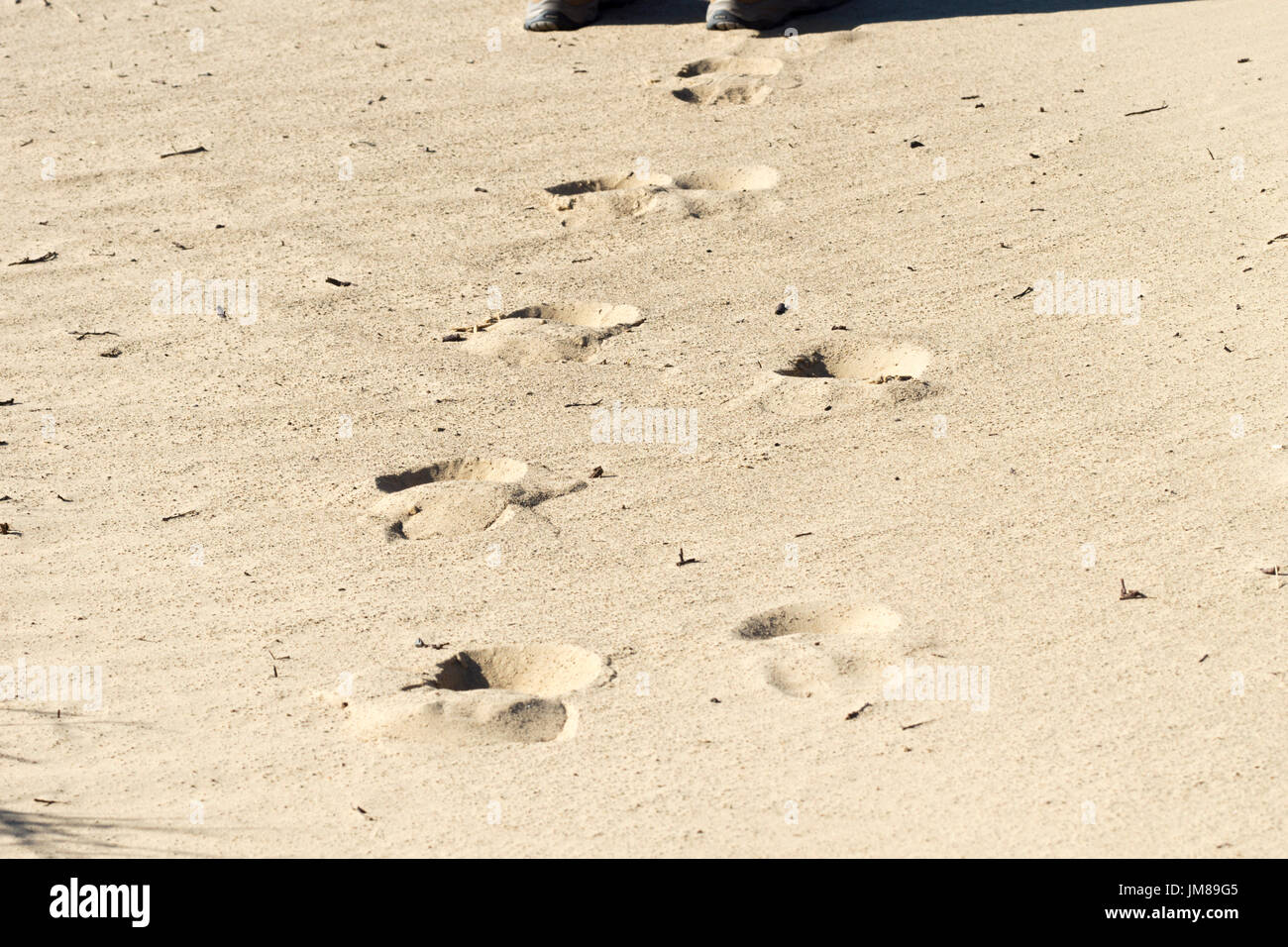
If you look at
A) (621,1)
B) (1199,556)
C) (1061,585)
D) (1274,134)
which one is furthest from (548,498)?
(621,1)

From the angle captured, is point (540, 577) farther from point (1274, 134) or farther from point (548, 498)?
point (1274, 134)

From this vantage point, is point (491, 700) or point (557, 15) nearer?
point (491, 700)

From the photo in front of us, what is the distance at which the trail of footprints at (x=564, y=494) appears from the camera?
2900mm

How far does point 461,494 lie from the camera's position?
370 cm

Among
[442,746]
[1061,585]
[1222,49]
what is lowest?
[442,746]

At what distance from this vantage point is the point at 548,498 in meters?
3.67

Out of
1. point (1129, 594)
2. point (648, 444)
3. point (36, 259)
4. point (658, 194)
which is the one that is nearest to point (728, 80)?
point (658, 194)

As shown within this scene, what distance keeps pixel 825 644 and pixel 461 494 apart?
1.13 m

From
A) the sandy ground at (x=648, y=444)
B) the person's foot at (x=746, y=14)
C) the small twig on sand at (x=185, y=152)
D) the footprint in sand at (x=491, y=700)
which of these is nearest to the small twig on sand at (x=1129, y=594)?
the sandy ground at (x=648, y=444)

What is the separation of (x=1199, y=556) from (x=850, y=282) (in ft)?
5.62

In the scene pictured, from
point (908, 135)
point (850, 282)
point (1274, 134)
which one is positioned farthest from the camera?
point (908, 135)

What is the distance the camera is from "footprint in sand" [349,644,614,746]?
2.86m

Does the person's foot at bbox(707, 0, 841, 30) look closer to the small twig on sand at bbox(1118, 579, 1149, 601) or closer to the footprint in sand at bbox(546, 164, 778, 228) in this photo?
the footprint in sand at bbox(546, 164, 778, 228)

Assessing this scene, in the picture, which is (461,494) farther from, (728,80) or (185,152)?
(728,80)
